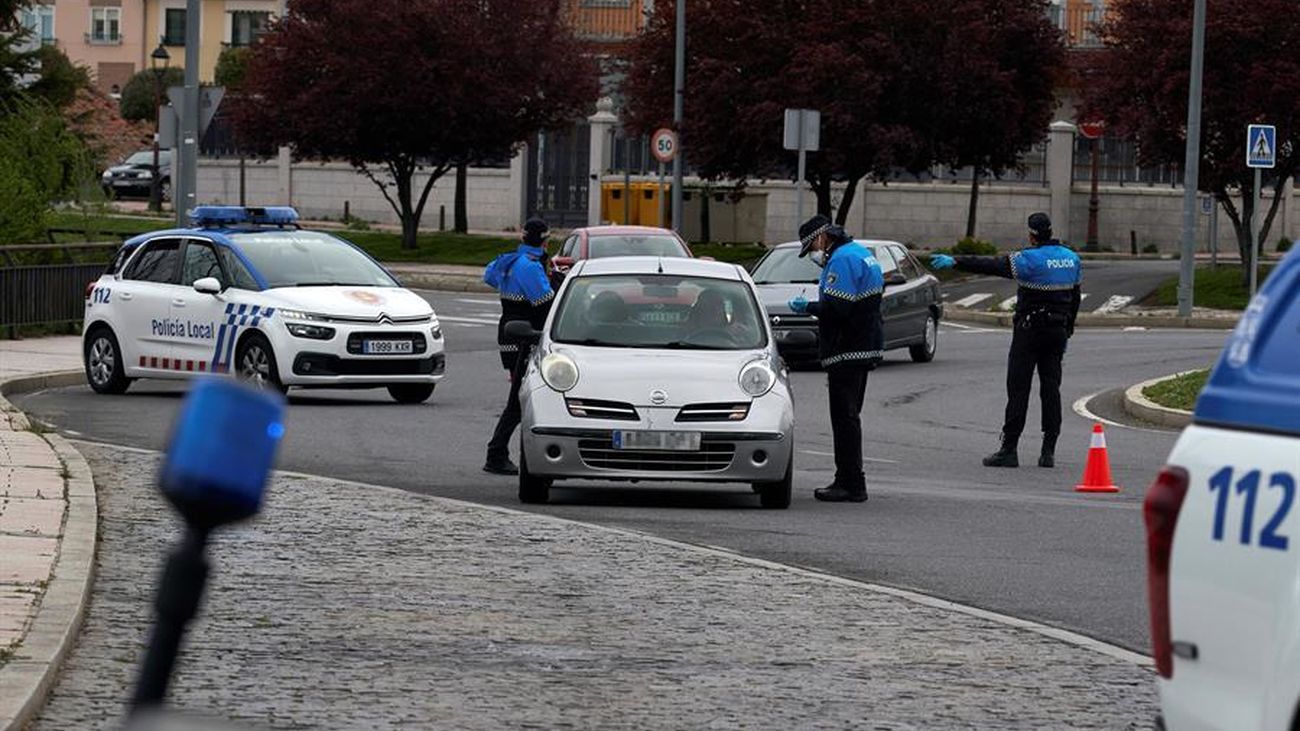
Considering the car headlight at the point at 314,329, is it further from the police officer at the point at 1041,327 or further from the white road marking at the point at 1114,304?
the white road marking at the point at 1114,304

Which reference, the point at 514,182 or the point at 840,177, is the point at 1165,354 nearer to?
the point at 840,177

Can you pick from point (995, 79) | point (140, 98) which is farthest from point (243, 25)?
point (995, 79)

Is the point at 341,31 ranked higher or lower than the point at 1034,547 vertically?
higher

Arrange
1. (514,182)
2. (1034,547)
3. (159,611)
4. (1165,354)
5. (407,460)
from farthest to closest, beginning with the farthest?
(514,182), (1165,354), (407,460), (1034,547), (159,611)

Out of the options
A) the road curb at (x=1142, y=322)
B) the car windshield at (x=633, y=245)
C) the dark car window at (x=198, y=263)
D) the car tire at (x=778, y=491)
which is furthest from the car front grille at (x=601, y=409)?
the road curb at (x=1142, y=322)

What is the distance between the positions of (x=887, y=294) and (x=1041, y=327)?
413 inches

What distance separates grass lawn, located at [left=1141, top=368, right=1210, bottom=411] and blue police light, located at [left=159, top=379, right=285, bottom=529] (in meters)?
20.7

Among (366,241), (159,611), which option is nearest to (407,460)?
(159,611)

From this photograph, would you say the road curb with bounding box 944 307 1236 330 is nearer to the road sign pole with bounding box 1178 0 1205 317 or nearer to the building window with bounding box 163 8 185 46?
the road sign pole with bounding box 1178 0 1205 317

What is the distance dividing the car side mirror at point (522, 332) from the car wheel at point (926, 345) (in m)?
14.1

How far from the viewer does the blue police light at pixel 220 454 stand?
2.92m

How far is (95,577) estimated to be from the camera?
1146 centimetres

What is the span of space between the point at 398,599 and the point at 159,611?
26.8 feet

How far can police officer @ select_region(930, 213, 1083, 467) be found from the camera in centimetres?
1917
